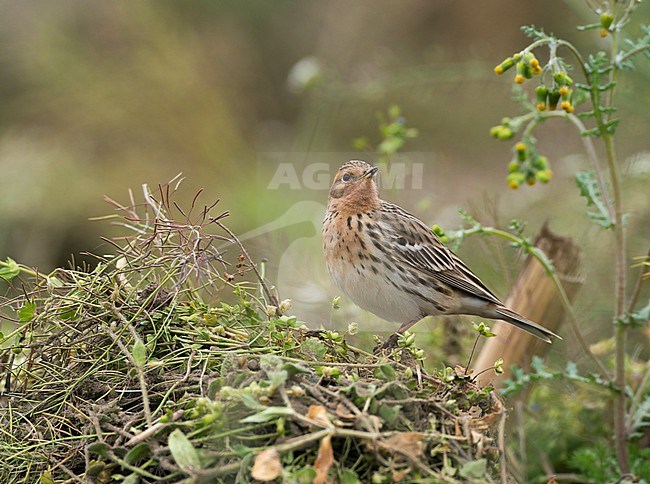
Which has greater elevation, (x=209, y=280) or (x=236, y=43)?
(x=236, y=43)

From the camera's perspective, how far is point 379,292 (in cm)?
421

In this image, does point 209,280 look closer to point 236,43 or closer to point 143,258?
point 143,258

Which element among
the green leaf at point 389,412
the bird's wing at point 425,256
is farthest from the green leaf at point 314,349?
the bird's wing at point 425,256

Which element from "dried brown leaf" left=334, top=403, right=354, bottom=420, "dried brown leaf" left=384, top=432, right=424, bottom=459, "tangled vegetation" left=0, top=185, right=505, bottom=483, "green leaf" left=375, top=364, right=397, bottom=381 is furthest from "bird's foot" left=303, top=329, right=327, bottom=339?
"dried brown leaf" left=384, top=432, right=424, bottom=459

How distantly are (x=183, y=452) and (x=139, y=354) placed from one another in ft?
1.46

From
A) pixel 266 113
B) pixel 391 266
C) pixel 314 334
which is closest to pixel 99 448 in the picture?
pixel 314 334

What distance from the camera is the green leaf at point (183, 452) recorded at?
6.83 feet

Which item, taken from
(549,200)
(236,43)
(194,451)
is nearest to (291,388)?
(194,451)

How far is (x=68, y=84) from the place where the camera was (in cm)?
1016

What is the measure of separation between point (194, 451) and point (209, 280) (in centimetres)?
76

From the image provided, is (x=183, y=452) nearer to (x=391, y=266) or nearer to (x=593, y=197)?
(x=593, y=197)

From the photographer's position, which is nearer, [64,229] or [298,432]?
[298,432]

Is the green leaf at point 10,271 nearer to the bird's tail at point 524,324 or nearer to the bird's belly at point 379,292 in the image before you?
the bird's belly at point 379,292

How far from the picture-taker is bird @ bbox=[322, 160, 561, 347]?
13.9ft
